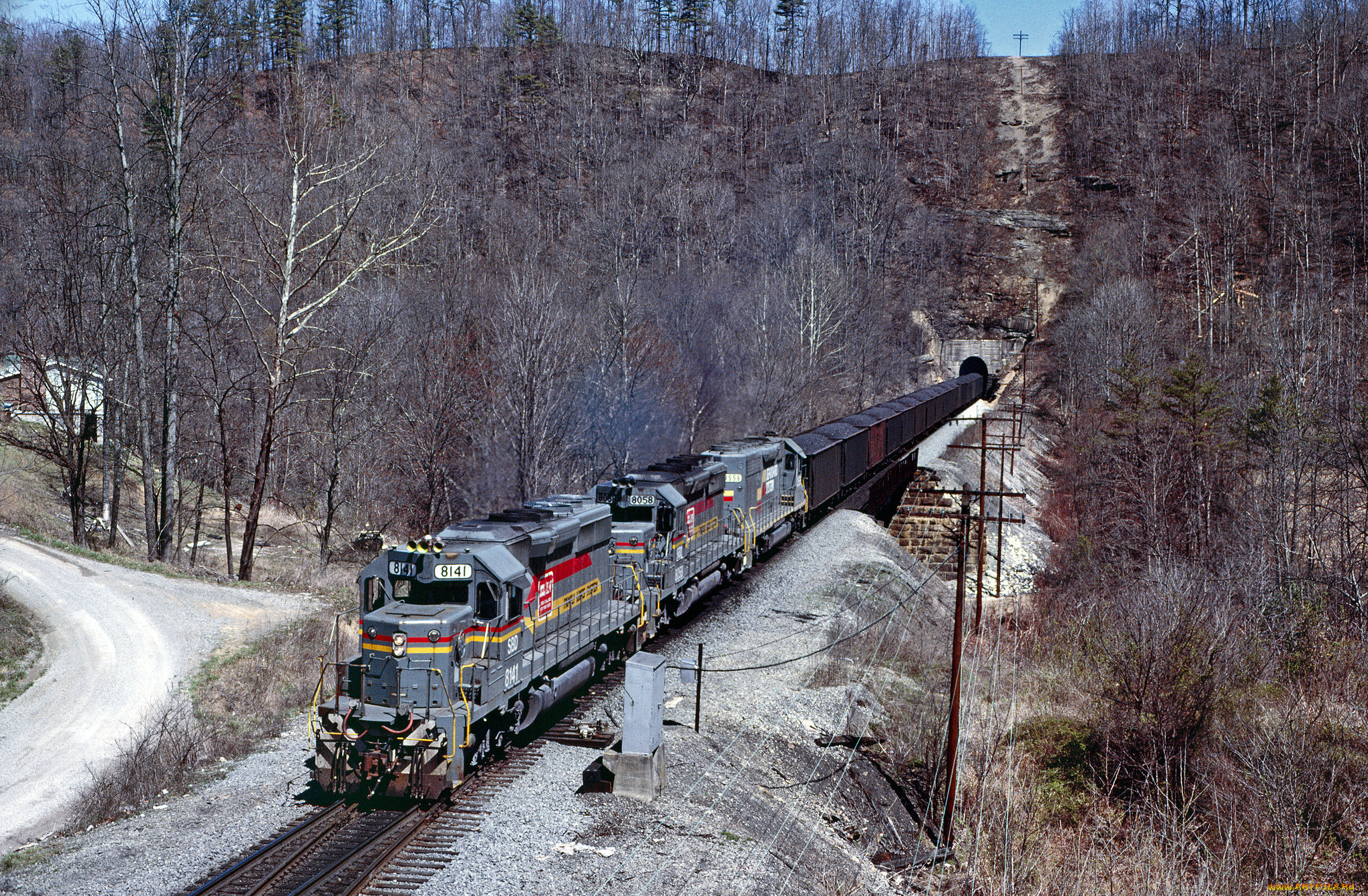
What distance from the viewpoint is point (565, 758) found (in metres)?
14.1

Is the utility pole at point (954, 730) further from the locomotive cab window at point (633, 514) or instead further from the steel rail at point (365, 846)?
the steel rail at point (365, 846)

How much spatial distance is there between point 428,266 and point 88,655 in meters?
41.7

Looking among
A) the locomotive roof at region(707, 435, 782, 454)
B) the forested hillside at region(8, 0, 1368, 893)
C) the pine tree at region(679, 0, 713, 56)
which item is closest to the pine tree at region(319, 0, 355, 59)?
the forested hillside at region(8, 0, 1368, 893)

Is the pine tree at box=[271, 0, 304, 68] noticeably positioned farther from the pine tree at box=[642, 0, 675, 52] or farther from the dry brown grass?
the dry brown grass

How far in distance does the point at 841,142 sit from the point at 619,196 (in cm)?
4268

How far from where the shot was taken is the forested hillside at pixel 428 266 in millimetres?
27375

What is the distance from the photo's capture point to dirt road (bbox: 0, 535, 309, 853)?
13344 millimetres

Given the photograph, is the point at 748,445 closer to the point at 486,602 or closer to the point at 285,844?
the point at 486,602

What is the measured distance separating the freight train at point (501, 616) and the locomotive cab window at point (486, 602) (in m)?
0.01

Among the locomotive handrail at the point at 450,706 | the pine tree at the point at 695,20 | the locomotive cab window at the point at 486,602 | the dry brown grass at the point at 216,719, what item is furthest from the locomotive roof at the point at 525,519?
the pine tree at the point at 695,20

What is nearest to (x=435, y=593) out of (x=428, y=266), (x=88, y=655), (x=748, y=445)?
(x=88, y=655)

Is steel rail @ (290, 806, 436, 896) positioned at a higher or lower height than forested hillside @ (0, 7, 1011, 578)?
lower

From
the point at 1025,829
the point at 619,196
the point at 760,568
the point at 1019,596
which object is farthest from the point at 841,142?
the point at 1025,829

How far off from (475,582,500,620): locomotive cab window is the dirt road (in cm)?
581
